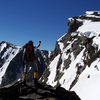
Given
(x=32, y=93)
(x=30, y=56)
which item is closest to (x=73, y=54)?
(x=30, y=56)

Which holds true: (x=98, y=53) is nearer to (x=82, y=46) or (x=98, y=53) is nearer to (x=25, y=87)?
(x=82, y=46)

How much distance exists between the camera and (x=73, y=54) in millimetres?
100062

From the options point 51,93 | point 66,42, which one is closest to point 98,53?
point 66,42

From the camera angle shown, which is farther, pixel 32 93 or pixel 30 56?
pixel 30 56

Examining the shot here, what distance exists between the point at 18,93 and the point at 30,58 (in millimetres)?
3161

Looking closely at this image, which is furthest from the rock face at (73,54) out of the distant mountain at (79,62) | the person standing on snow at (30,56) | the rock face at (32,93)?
the rock face at (32,93)

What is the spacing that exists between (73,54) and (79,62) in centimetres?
1576

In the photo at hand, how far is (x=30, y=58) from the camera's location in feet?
67.9

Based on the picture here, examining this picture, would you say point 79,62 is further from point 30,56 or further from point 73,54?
point 30,56

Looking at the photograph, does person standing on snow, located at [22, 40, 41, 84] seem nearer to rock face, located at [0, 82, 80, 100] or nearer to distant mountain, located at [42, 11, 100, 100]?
rock face, located at [0, 82, 80, 100]

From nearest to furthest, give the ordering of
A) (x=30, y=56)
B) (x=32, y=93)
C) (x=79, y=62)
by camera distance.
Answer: (x=32, y=93)
(x=30, y=56)
(x=79, y=62)

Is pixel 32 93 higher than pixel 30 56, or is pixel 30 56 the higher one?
pixel 30 56

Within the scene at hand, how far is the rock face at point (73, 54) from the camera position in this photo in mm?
78794

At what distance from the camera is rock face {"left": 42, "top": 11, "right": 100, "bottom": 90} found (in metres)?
78.8
